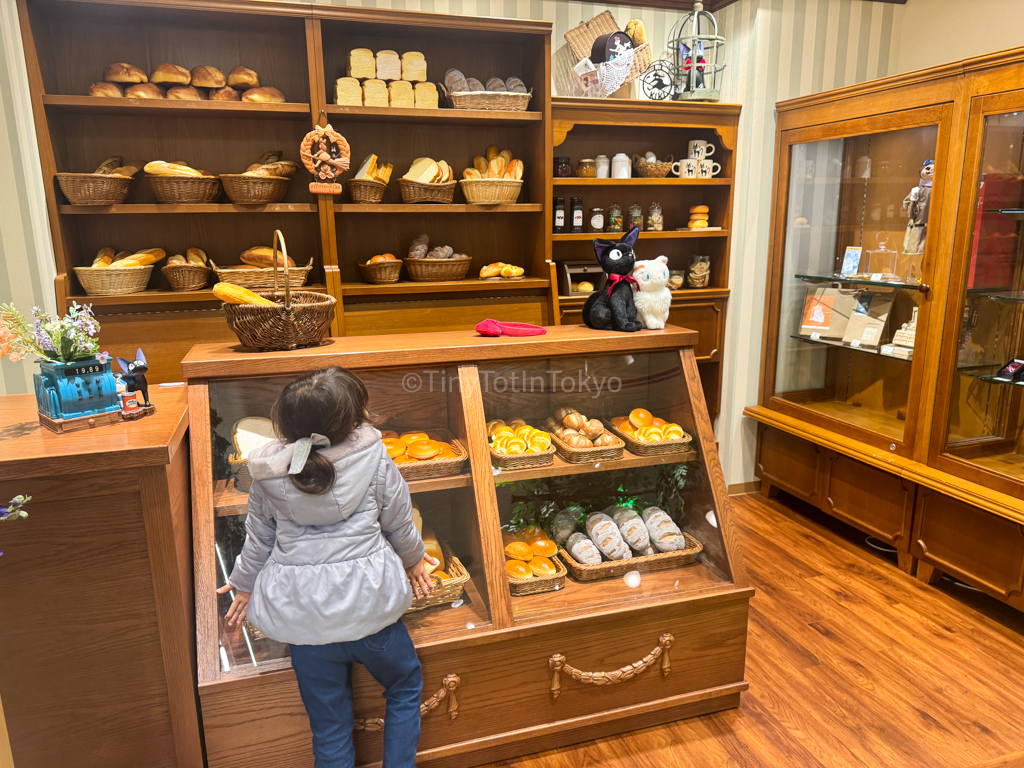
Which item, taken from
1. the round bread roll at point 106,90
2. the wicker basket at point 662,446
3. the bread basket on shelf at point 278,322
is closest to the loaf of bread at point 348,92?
the round bread roll at point 106,90

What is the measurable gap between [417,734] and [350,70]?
258 centimetres

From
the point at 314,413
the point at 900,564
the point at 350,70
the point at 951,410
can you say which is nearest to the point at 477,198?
the point at 350,70

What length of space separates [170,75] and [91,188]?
1.81 feet

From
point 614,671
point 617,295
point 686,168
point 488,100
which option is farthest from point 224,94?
point 614,671

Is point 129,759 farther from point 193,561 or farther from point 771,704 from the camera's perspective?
point 771,704

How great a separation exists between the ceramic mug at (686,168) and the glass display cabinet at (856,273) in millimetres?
495

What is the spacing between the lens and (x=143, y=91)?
273 centimetres

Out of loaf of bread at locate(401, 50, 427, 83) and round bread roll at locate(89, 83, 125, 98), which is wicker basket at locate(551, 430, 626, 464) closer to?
loaf of bread at locate(401, 50, 427, 83)

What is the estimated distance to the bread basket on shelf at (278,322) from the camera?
1.88 meters

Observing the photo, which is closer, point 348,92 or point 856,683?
point 856,683

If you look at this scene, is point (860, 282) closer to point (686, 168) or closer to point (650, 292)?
point (686, 168)

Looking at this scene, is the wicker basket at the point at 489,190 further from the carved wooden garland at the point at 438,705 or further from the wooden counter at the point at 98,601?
the carved wooden garland at the point at 438,705

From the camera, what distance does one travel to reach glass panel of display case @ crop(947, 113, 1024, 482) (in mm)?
2689

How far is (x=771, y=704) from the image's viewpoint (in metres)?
2.28
